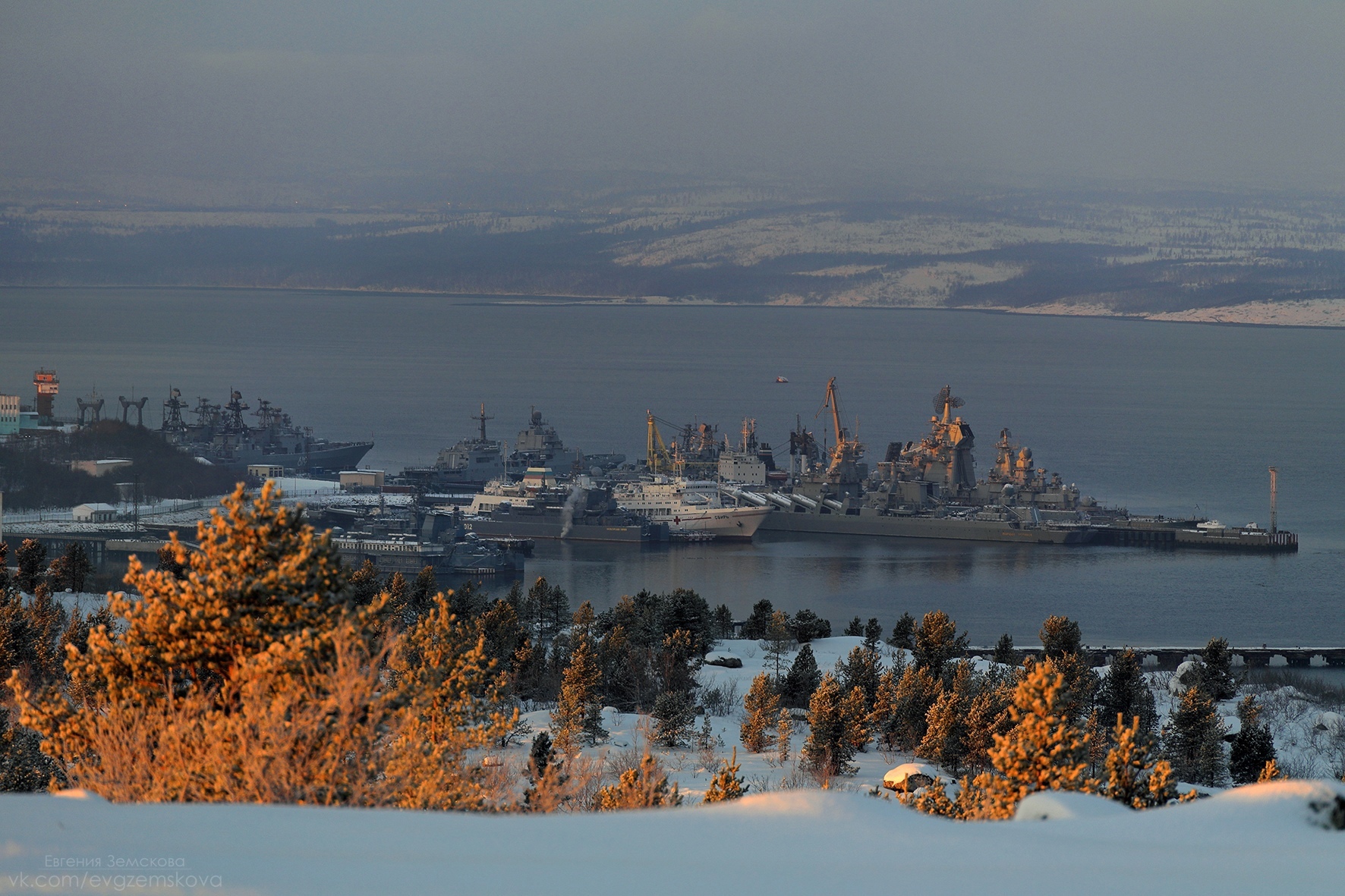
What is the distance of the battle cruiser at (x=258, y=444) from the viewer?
37906 mm

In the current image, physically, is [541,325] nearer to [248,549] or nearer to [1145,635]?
[1145,635]

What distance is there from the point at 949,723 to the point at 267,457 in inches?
1229

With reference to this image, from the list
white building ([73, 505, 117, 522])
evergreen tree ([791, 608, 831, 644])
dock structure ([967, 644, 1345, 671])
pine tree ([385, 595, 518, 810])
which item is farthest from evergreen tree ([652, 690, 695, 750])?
white building ([73, 505, 117, 522])

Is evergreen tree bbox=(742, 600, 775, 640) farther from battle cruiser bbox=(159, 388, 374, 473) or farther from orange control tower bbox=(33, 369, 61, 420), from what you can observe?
orange control tower bbox=(33, 369, 61, 420)

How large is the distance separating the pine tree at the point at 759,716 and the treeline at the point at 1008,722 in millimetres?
13

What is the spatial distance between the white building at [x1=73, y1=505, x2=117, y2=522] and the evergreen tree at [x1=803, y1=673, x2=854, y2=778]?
74.1 ft

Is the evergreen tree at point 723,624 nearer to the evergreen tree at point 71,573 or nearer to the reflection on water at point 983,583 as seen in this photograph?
the reflection on water at point 983,583

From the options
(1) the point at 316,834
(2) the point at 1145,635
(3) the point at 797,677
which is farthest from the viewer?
(2) the point at 1145,635

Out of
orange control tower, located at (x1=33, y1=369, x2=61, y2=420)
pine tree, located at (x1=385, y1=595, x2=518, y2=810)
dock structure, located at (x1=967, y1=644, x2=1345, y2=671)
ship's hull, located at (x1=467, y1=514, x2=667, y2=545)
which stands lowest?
dock structure, located at (x1=967, y1=644, x2=1345, y2=671)

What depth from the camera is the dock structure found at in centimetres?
→ 1833

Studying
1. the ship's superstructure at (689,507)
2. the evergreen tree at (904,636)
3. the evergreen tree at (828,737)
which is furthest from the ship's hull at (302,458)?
the evergreen tree at (828,737)

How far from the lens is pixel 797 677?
1298 centimetres

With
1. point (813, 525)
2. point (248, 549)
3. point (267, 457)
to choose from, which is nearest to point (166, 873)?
point (248, 549)

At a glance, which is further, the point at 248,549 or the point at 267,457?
the point at 267,457
